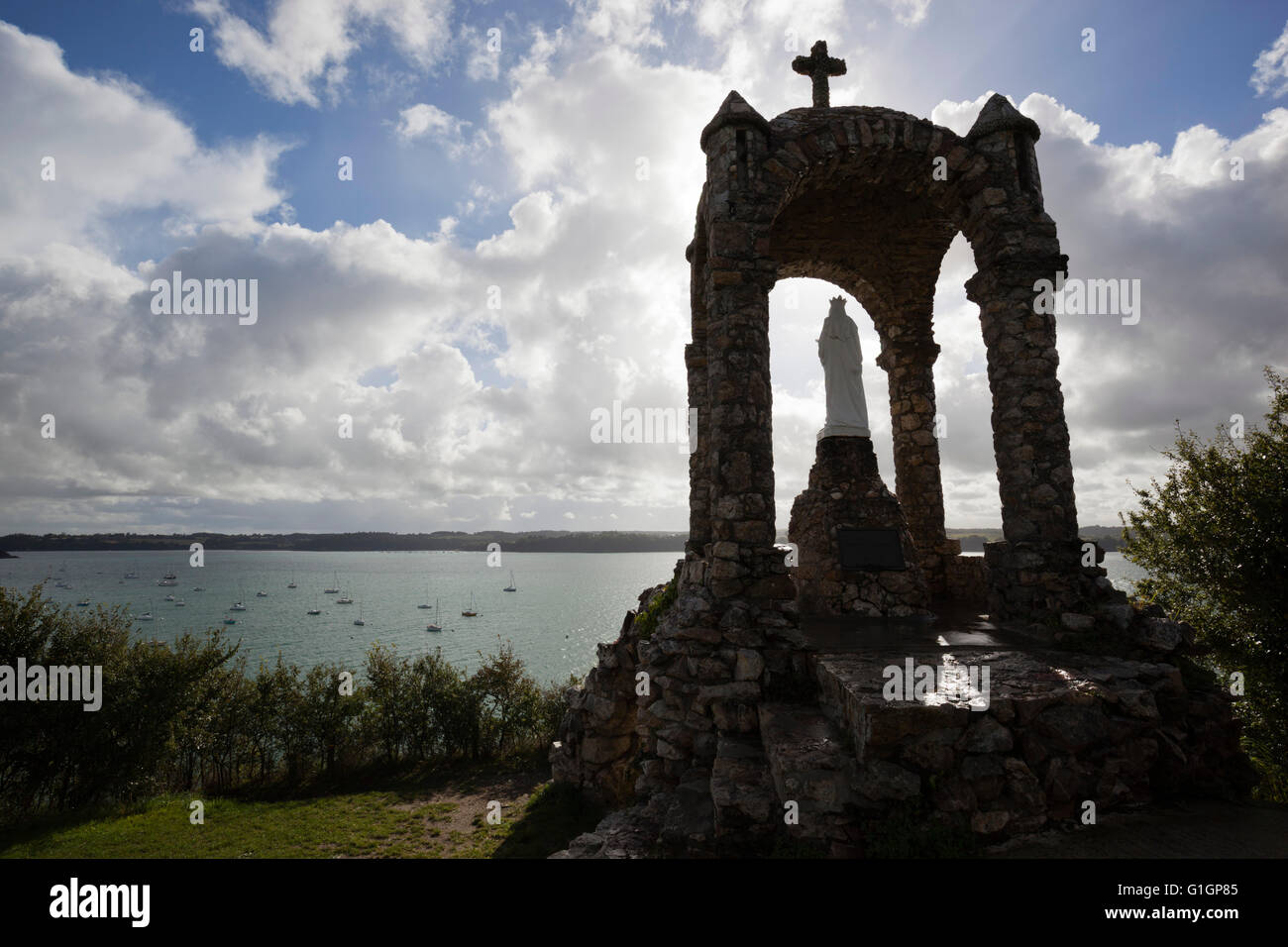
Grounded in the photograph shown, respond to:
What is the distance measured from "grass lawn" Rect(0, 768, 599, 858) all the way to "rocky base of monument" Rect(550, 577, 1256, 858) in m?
5.89

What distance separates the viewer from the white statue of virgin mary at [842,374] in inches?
448

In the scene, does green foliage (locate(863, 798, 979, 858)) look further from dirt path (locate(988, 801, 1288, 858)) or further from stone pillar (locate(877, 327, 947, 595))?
stone pillar (locate(877, 327, 947, 595))

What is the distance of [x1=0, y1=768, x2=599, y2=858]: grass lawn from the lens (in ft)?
38.7

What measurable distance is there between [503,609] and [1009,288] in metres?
96.7

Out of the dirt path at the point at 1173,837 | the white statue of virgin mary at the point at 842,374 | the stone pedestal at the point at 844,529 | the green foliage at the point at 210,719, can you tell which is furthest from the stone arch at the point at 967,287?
the green foliage at the point at 210,719

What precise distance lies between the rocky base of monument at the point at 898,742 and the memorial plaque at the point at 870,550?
11.5 feet

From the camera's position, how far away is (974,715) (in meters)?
4.79

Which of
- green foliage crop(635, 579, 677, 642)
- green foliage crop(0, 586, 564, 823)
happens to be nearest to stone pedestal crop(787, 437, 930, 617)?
green foliage crop(635, 579, 677, 642)

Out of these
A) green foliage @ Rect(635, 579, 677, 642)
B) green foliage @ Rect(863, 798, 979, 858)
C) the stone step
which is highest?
green foliage @ Rect(635, 579, 677, 642)
